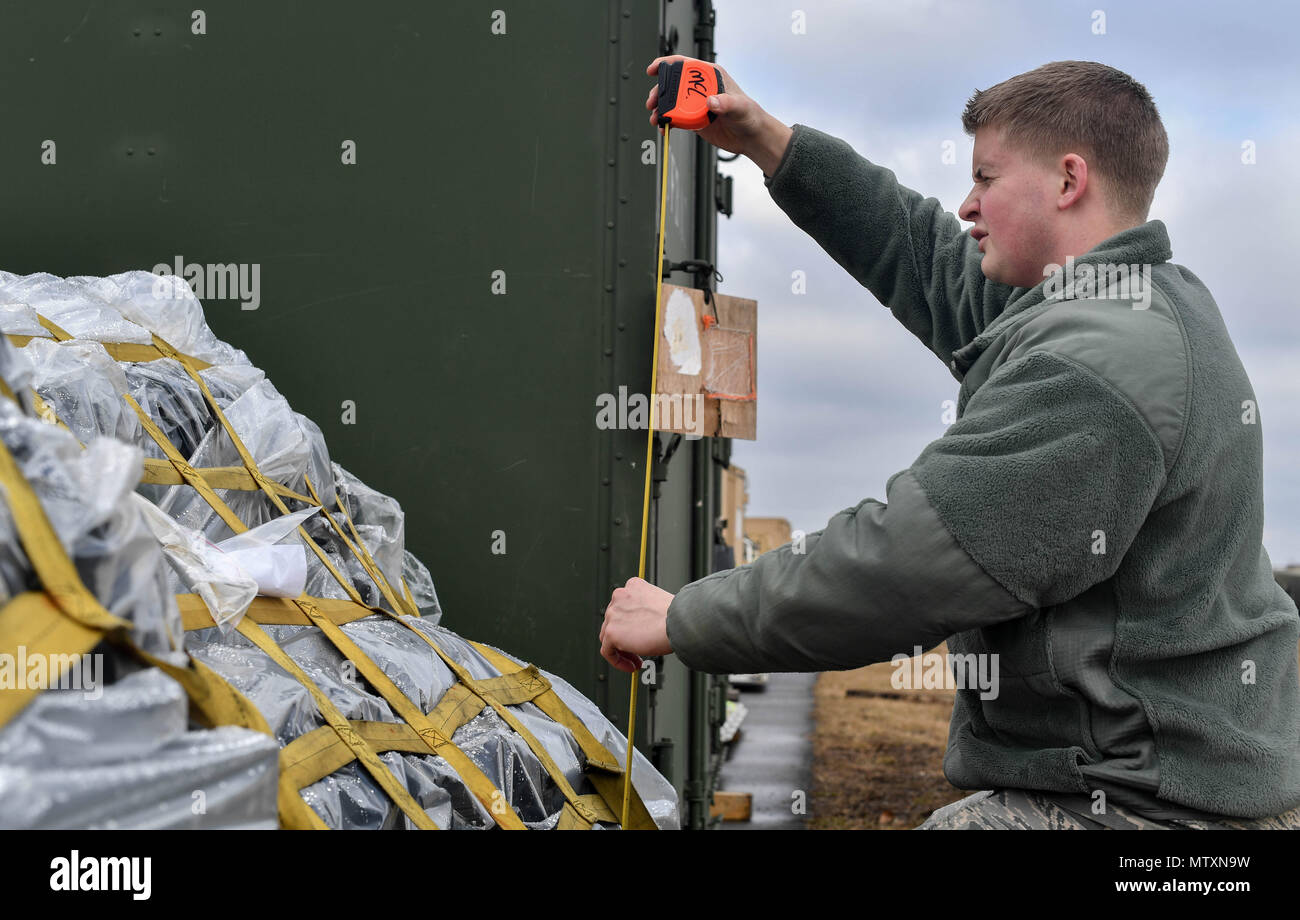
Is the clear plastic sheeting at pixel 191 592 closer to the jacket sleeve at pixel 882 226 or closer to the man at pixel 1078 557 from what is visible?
the man at pixel 1078 557

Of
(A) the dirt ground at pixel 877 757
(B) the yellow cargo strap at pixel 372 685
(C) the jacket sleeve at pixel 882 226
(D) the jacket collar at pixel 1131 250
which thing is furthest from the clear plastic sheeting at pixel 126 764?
(A) the dirt ground at pixel 877 757

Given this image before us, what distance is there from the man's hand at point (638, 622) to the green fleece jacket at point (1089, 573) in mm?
68

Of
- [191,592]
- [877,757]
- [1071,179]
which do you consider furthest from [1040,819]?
[877,757]

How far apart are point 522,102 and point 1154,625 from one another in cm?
237

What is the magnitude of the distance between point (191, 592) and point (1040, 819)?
1.50 metres

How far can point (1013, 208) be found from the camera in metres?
2.07

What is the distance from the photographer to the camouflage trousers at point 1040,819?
179cm

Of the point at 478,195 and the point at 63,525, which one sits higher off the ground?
the point at 478,195

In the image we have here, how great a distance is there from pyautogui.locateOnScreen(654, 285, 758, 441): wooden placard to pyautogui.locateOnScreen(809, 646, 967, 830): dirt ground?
243 cm

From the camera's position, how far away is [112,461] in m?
1.33

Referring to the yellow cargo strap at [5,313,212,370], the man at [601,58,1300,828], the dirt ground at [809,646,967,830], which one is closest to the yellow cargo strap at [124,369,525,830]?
the yellow cargo strap at [5,313,212,370]
